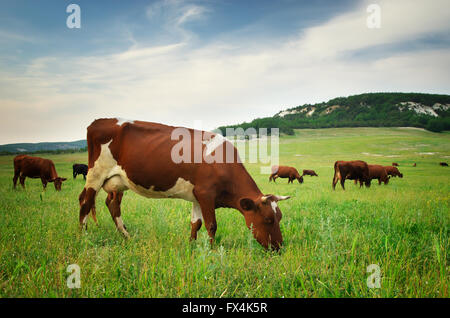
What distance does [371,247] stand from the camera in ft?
12.9

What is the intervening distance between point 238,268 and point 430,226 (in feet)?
16.1

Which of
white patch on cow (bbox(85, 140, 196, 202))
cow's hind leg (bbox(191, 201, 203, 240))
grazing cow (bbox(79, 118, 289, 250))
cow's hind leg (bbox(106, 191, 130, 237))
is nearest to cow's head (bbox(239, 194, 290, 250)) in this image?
grazing cow (bbox(79, 118, 289, 250))

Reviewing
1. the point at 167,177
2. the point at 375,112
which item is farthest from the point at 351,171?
the point at 375,112

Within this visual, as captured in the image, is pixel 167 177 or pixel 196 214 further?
pixel 196 214

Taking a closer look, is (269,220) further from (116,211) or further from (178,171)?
(116,211)

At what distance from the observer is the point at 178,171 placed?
181 inches

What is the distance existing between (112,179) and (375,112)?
122553mm

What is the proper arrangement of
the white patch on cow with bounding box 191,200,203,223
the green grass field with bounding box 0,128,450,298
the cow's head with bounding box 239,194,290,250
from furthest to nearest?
1. the white patch on cow with bounding box 191,200,203,223
2. the cow's head with bounding box 239,194,290,250
3. the green grass field with bounding box 0,128,450,298

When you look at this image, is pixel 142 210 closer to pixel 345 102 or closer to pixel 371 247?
pixel 371 247

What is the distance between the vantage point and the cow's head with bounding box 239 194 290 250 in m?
4.09

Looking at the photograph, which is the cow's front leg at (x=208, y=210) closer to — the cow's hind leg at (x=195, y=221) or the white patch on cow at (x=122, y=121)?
the cow's hind leg at (x=195, y=221)

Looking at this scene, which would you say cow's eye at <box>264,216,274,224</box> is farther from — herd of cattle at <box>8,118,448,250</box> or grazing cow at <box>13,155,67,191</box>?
grazing cow at <box>13,155,67,191</box>
